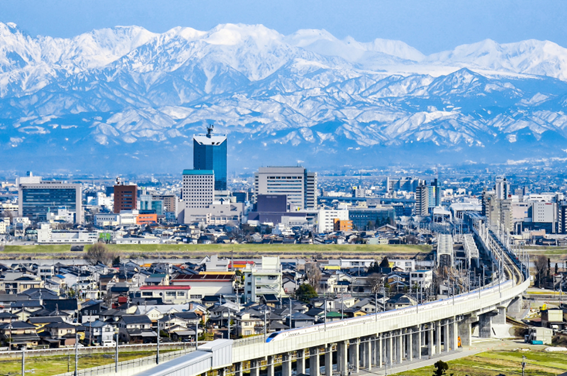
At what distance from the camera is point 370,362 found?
26.7 m

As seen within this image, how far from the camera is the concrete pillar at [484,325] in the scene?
32750 mm

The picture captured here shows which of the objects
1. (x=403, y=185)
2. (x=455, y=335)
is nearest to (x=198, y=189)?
(x=403, y=185)

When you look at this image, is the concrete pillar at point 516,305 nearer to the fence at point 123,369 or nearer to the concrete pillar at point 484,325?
the concrete pillar at point 484,325

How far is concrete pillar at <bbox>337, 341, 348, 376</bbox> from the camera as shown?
83.6 feet

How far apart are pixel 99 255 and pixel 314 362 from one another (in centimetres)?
3699

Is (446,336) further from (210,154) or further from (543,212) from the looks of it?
(210,154)

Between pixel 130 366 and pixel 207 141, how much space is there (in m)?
137

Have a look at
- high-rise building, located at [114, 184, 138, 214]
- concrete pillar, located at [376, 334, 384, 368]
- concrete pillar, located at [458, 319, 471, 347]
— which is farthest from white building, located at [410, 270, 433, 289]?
high-rise building, located at [114, 184, 138, 214]

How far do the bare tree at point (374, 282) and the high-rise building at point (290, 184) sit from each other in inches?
2482

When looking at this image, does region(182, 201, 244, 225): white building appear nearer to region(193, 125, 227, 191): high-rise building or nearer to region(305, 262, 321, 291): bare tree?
region(193, 125, 227, 191): high-rise building

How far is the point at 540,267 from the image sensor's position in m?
53.4

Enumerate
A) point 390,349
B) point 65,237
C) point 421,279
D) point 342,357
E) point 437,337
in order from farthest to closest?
point 65,237 → point 421,279 → point 437,337 → point 390,349 → point 342,357

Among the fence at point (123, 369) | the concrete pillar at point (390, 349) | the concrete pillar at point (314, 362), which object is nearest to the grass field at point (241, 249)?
the concrete pillar at point (390, 349)

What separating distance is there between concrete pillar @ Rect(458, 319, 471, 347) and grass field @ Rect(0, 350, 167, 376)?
374 inches
